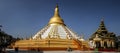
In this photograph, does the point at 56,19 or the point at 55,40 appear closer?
the point at 55,40

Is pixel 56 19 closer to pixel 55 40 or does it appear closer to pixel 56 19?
pixel 56 19

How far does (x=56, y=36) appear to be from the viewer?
119 ft

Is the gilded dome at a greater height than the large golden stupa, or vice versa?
the gilded dome

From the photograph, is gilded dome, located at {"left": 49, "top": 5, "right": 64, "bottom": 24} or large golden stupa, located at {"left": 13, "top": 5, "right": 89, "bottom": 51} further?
gilded dome, located at {"left": 49, "top": 5, "right": 64, "bottom": 24}

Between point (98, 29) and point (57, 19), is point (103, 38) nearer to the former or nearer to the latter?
point (98, 29)

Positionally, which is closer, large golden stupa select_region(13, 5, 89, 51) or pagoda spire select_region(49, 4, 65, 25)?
large golden stupa select_region(13, 5, 89, 51)

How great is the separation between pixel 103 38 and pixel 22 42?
22.3 meters

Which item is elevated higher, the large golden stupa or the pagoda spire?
the pagoda spire

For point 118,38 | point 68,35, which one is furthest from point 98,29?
point 68,35

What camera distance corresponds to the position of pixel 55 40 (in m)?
33.5

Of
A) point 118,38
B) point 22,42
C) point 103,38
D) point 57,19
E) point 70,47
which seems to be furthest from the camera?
point 118,38

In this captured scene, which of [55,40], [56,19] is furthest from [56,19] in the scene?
[55,40]

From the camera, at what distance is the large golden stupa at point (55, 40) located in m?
32.6

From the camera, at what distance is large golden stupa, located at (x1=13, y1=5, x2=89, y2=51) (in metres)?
32.6
